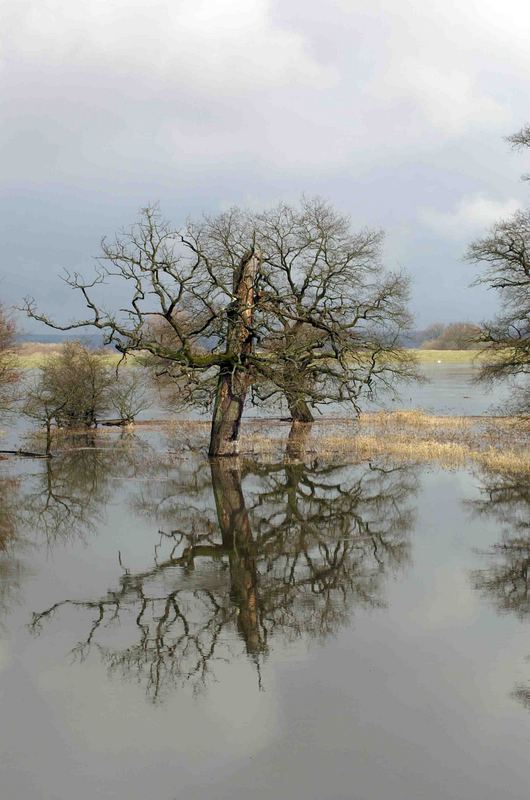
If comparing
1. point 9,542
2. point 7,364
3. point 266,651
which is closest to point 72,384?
point 7,364

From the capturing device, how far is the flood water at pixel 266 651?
686cm

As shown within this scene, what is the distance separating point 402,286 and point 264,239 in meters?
6.09

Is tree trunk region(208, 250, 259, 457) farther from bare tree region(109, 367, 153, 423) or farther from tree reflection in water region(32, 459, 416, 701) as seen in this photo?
bare tree region(109, 367, 153, 423)

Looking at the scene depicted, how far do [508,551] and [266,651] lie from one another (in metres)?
6.15

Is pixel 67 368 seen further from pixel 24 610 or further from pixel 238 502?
pixel 24 610

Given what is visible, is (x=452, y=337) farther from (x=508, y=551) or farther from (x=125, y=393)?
(x=508, y=551)

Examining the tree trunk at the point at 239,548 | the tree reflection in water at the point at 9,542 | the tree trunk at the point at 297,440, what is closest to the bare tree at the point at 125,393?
the tree trunk at the point at 297,440

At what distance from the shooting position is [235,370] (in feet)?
80.6

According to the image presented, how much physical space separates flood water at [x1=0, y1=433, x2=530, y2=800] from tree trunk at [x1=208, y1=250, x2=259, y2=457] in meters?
7.25

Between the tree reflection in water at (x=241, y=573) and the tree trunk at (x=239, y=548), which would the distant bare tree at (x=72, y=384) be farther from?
the tree reflection in water at (x=241, y=573)

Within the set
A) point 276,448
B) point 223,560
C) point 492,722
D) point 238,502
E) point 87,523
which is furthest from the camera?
point 276,448

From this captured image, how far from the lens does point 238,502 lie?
1841 cm

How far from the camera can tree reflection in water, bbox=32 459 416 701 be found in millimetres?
9492

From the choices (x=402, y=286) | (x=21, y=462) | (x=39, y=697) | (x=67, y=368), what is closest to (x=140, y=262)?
(x=21, y=462)
